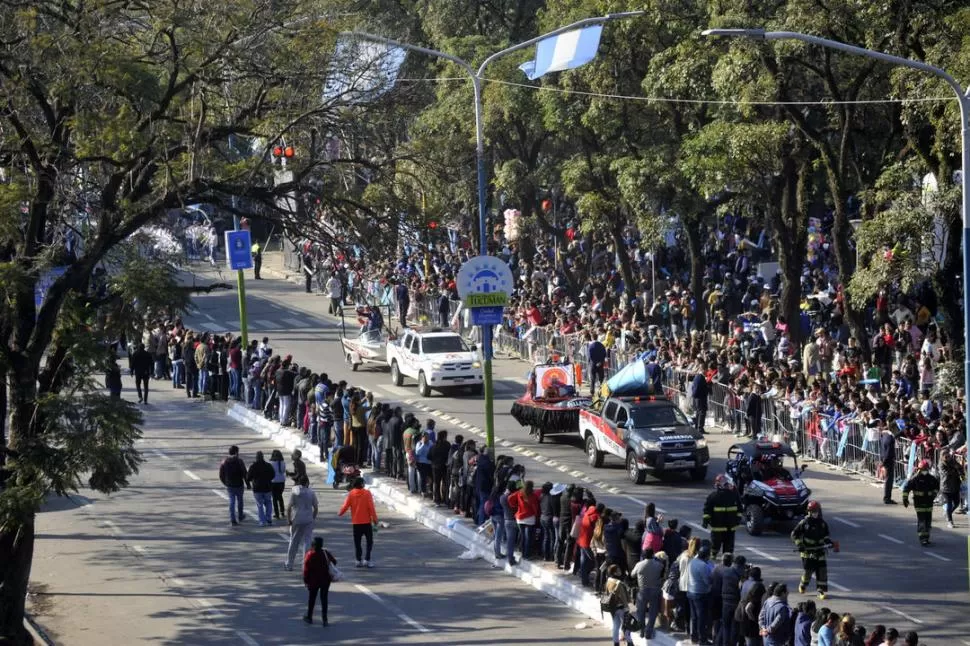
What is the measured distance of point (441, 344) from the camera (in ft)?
127

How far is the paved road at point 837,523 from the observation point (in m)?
20.4

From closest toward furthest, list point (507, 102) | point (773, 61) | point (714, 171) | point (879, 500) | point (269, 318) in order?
point (879, 500)
point (773, 61)
point (714, 171)
point (507, 102)
point (269, 318)

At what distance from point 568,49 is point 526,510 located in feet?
26.9

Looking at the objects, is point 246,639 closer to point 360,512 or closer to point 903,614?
point 360,512

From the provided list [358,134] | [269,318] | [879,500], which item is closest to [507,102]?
[269,318]

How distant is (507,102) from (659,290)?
7.62 metres

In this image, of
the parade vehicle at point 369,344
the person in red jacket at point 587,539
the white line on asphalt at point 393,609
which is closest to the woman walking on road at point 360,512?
the white line on asphalt at point 393,609

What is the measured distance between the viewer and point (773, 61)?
32.0 meters

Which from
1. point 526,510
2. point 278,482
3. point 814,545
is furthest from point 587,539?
point 278,482

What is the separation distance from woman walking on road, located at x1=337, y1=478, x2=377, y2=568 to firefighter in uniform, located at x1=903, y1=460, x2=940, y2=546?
8326 mm

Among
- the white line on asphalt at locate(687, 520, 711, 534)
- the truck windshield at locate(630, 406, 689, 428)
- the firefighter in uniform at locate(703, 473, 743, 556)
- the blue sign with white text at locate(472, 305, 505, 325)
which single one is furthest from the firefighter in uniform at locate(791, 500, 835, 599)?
the truck windshield at locate(630, 406, 689, 428)

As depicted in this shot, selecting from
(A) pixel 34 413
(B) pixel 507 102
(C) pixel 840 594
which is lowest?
(C) pixel 840 594

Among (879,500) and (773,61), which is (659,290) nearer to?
(773,61)

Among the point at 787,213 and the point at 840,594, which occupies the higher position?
the point at 787,213
